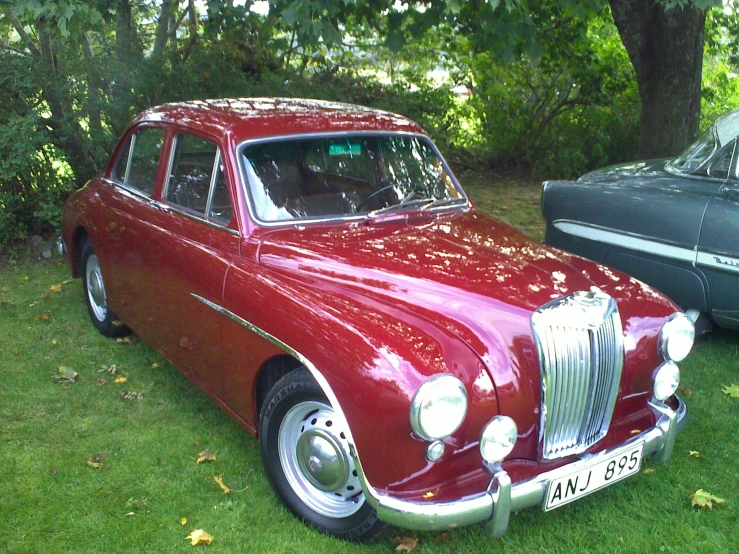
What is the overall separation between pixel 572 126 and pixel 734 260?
7172mm

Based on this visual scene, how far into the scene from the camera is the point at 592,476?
10.0 ft

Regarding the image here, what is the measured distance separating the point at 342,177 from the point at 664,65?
5.60 metres

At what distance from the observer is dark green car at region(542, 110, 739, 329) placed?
15.6 ft

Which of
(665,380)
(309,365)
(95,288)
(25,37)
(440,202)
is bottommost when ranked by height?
(95,288)

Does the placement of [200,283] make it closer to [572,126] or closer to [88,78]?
[88,78]

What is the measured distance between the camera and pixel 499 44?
263 inches

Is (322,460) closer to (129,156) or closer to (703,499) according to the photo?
(703,499)

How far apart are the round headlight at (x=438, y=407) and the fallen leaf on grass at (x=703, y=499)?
1.51 metres

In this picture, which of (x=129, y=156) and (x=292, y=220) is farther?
(x=129, y=156)

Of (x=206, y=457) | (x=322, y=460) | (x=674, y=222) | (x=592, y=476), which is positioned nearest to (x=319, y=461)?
(x=322, y=460)

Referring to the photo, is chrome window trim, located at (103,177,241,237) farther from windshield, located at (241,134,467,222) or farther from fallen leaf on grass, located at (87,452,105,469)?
fallen leaf on grass, located at (87,452,105,469)

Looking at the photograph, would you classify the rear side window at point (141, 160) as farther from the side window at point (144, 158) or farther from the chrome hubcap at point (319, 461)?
the chrome hubcap at point (319, 461)

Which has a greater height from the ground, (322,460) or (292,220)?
(292,220)

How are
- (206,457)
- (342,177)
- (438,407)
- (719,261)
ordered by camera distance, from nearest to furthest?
(438,407) → (206,457) → (342,177) → (719,261)
